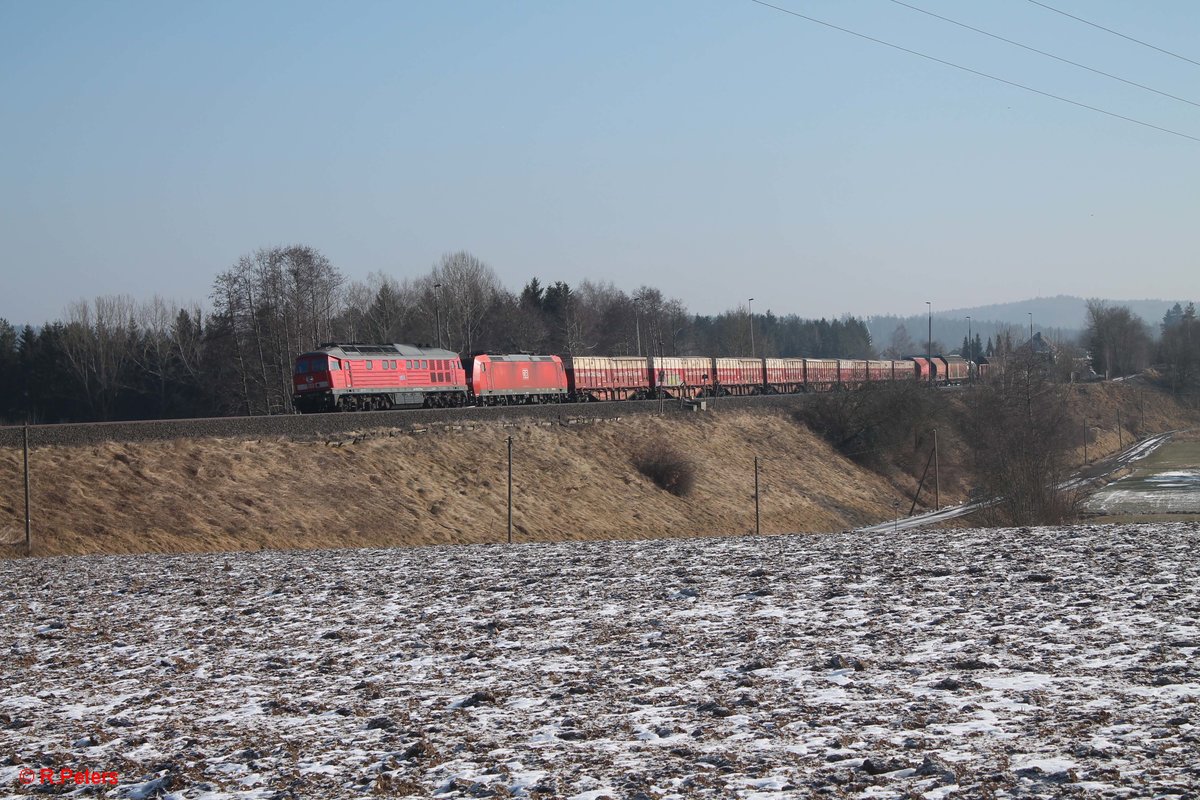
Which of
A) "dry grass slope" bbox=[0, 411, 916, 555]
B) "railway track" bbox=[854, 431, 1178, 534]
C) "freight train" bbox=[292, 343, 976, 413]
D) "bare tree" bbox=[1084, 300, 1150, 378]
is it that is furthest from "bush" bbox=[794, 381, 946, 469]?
"bare tree" bbox=[1084, 300, 1150, 378]

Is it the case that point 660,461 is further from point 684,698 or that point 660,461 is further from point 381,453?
point 684,698

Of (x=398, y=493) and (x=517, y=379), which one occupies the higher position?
(x=517, y=379)

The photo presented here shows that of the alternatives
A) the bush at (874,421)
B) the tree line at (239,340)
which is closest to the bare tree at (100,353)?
the tree line at (239,340)

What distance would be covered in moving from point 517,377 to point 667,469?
11.9m

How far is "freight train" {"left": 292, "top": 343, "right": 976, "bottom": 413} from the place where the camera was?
137ft

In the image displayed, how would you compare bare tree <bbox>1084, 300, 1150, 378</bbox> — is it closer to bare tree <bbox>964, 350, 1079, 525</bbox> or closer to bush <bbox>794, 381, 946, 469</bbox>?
bare tree <bbox>964, 350, 1079, 525</bbox>

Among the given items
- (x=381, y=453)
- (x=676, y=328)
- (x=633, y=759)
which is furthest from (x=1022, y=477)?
(x=676, y=328)

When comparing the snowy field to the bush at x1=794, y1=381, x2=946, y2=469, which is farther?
the bush at x1=794, y1=381, x2=946, y2=469

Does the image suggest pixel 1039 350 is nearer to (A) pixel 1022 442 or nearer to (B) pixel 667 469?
(A) pixel 1022 442

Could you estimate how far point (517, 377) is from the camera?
54.4 meters

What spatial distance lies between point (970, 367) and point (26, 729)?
11228 cm

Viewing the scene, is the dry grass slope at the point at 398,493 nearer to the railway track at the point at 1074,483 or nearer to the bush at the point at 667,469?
the bush at the point at 667,469

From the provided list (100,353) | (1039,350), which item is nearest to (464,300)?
(100,353)

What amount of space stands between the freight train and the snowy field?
1041 inches
